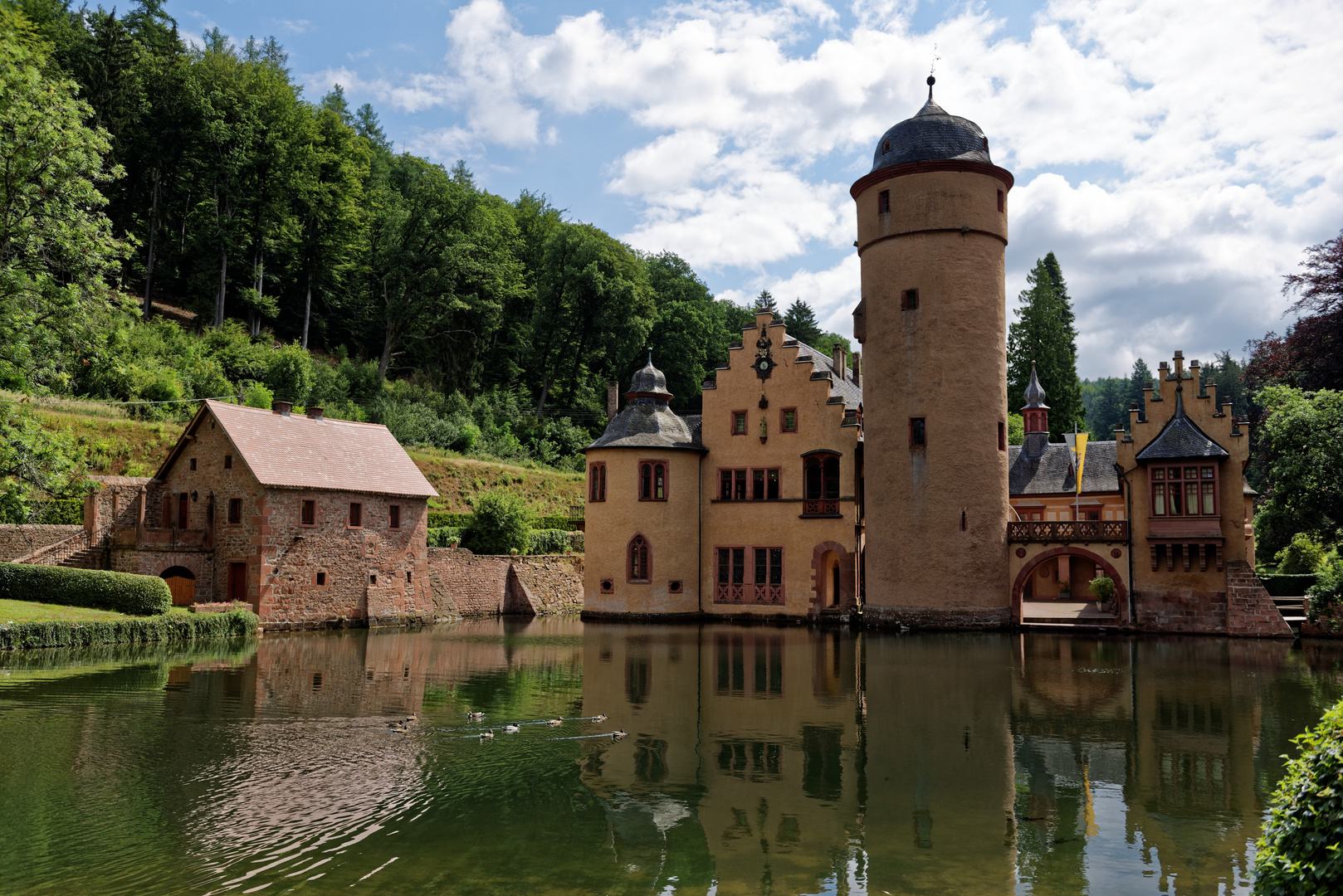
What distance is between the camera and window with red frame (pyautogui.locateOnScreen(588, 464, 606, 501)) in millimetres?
37094

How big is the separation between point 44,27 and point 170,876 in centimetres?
5904

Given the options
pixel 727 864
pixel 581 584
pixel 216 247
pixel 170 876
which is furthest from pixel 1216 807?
pixel 216 247

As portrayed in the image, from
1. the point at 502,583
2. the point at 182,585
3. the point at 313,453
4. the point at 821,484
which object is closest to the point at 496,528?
the point at 502,583

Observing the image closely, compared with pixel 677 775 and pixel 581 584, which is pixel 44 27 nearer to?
pixel 581 584

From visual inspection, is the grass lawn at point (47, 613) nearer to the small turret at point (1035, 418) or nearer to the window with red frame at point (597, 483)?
the window with red frame at point (597, 483)

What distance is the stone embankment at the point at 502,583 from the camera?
35.8m

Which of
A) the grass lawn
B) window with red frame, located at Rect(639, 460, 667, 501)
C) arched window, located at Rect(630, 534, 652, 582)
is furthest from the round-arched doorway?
window with red frame, located at Rect(639, 460, 667, 501)

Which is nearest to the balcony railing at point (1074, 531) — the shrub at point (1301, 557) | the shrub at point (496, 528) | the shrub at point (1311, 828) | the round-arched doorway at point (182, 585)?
the shrub at point (1301, 557)

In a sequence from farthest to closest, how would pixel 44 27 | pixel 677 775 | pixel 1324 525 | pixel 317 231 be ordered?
1. pixel 317 231
2. pixel 44 27
3. pixel 1324 525
4. pixel 677 775

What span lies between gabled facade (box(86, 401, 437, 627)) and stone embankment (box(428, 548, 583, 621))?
2.14 metres

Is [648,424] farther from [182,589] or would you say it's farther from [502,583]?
[182,589]

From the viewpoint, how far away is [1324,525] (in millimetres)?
28797

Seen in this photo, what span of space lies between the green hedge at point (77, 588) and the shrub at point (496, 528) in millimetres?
14638

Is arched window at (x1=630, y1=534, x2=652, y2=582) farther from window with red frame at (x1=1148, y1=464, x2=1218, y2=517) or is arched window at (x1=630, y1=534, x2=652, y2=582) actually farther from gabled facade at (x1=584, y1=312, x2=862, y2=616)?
window with red frame at (x1=1148, y1=464, x2=1218, y2=517)
